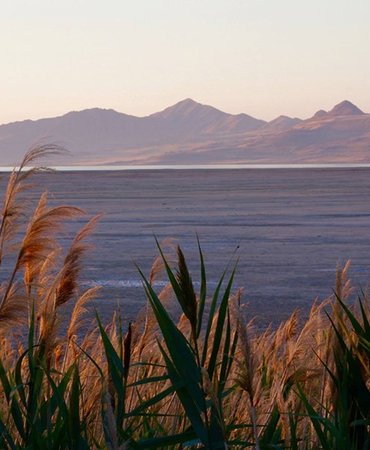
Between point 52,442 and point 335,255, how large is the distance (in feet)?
51.8

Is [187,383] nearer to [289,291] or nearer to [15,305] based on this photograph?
[15,305]

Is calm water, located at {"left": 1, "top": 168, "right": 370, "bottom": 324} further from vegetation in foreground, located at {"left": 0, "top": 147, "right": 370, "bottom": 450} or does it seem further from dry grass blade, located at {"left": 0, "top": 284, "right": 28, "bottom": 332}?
dry grass blade, located at {"left": 0, "top": 284, "right": 28, "bottom": 332}

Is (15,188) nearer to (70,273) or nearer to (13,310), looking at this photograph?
(70,273)

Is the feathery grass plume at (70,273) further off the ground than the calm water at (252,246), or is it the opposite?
the feathery grass plume at (70,273)

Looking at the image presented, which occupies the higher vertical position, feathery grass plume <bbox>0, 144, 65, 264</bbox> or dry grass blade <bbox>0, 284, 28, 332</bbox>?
feathery grass plume <bbox>0, 144, 65, 264</bbox>

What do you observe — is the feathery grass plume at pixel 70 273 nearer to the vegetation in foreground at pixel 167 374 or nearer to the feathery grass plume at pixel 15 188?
the vegetation in foreground at pixel 167 374

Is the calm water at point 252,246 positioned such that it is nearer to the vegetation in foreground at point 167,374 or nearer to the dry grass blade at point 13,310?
the vegetation in foreground at point 167,374

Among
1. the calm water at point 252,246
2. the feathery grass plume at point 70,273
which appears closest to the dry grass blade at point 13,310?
the feathery grass plume at point 70,273

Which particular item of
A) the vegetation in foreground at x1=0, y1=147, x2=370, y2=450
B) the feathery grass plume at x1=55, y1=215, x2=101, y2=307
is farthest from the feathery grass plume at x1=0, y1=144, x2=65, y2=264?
the feathery grass plume at x1=55, y1=215, x2=101, y2=307

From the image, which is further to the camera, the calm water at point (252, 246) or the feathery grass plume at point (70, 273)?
the calm water at point (252, 246)

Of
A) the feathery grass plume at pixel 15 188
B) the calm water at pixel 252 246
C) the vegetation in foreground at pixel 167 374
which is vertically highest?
the feathery grass plume at pixel 15 188

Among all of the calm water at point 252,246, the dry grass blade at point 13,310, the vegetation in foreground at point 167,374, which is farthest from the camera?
the calm water at point 252,246

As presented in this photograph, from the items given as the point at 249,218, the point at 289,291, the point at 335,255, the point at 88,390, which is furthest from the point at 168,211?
the point at 88,390

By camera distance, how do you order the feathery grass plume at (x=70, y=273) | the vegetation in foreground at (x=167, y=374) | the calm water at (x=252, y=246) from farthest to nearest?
the calm water at (x=252, y=246)
the feathery grass plume at (x=70, y=273)
the vegetation in foreground at (x=167, y=374)
